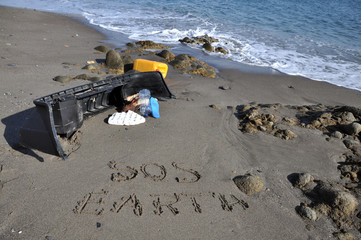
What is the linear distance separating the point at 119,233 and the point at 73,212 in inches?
30.3

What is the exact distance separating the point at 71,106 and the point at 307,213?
179 inches

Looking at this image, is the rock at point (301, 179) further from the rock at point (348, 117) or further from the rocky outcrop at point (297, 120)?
the rock at point (348, 117)

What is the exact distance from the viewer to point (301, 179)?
472 cm

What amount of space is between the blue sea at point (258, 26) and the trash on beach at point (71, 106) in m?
6.44

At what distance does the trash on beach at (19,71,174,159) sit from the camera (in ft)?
15.3

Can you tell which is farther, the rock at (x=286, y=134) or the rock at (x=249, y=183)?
the rock at (x=286, y=134)

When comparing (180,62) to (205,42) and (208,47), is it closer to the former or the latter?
(208,47)

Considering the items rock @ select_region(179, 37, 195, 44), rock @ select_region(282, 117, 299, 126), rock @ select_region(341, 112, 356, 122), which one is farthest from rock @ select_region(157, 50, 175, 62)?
rock @ select_region(341, 112, 356, 122)

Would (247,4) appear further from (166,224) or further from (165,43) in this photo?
(166,224)

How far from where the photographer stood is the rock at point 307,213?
4.05 metres

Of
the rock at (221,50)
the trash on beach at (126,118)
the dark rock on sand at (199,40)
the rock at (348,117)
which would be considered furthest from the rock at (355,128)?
the dark rock on sand at (199,40)

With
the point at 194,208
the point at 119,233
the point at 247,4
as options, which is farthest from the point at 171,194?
the point at 247,4

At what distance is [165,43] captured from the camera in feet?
45.3

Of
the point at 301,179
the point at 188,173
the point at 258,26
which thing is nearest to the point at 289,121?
the point at 301,179
